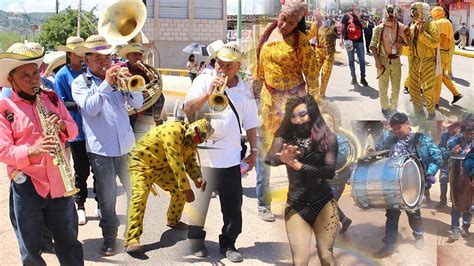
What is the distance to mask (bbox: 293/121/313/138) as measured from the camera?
7.20ft

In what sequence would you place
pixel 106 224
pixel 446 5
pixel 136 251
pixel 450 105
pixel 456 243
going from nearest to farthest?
1. pixel 446 5
2. pixel 450 105
3. pixel 456 243
4. pixel 136 251
5. pixel 106 224

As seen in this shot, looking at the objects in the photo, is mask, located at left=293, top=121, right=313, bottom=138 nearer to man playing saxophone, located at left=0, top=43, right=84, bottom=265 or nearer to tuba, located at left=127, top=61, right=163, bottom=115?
man playing saxophone, located at left=0, top=43, right=84, bottom=265

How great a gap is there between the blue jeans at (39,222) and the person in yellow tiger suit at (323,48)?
1369 millimetres

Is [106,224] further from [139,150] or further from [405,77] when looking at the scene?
[405,77]

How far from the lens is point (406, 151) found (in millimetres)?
2217

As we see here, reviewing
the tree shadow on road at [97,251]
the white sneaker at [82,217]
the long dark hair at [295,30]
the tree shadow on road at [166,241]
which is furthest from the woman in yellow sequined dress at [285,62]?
the white sneaker at [82,217]

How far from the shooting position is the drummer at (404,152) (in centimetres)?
222

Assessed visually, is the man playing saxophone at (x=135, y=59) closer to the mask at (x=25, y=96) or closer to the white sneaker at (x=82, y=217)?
the mask at (x=25, y=96)

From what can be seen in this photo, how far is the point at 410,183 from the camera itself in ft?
7.24

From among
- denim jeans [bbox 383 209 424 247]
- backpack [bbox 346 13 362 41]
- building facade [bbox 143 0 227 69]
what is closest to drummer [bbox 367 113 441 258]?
denim jeans [bbox 383 209 424 247]

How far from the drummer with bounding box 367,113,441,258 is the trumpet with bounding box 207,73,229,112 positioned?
844mm

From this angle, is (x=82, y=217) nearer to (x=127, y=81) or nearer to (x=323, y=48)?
(x=127, y=81)

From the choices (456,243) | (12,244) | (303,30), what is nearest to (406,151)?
(303,30)

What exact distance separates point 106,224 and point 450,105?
82.3 inches
